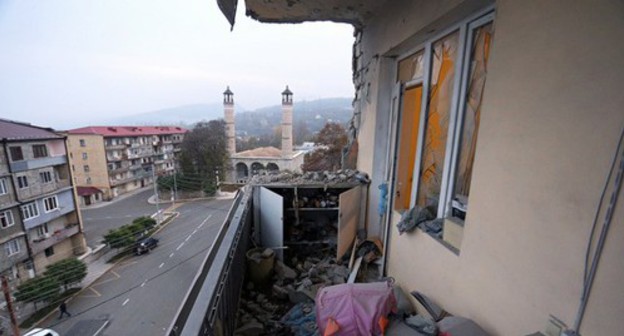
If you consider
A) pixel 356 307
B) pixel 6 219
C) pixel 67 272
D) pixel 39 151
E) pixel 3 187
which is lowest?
pixel 67 272

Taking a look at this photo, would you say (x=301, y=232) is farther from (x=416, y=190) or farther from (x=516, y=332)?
(x=516, y=332)

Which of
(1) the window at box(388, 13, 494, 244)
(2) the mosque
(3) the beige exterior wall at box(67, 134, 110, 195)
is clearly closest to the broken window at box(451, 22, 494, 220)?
(1) the window at box(388, 13, 494, 244)

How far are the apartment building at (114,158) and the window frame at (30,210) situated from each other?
538cm

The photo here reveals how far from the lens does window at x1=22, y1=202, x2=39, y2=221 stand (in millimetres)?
8922

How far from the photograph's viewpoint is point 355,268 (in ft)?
9.94

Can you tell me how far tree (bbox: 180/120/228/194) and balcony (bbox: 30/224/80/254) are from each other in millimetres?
8317

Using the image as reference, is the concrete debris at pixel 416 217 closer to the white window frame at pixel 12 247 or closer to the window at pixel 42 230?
the white window frame at pixel 12 247

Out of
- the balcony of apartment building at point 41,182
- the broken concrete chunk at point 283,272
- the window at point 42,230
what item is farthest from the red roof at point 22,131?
the broken concrete chunk at point 283,272

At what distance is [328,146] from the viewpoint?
11320 mm

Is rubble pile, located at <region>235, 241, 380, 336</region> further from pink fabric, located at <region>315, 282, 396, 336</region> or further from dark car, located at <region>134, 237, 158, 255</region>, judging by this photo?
dark car, located at <region>134, 237, 158, 255</region>

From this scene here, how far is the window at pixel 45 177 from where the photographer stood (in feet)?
31.0

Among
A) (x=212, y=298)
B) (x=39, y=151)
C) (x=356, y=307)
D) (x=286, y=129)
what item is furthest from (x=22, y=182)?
(x=286, y=129)

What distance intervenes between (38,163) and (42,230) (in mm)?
2669

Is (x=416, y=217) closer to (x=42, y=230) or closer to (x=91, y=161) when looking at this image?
(x=42, y=230)
